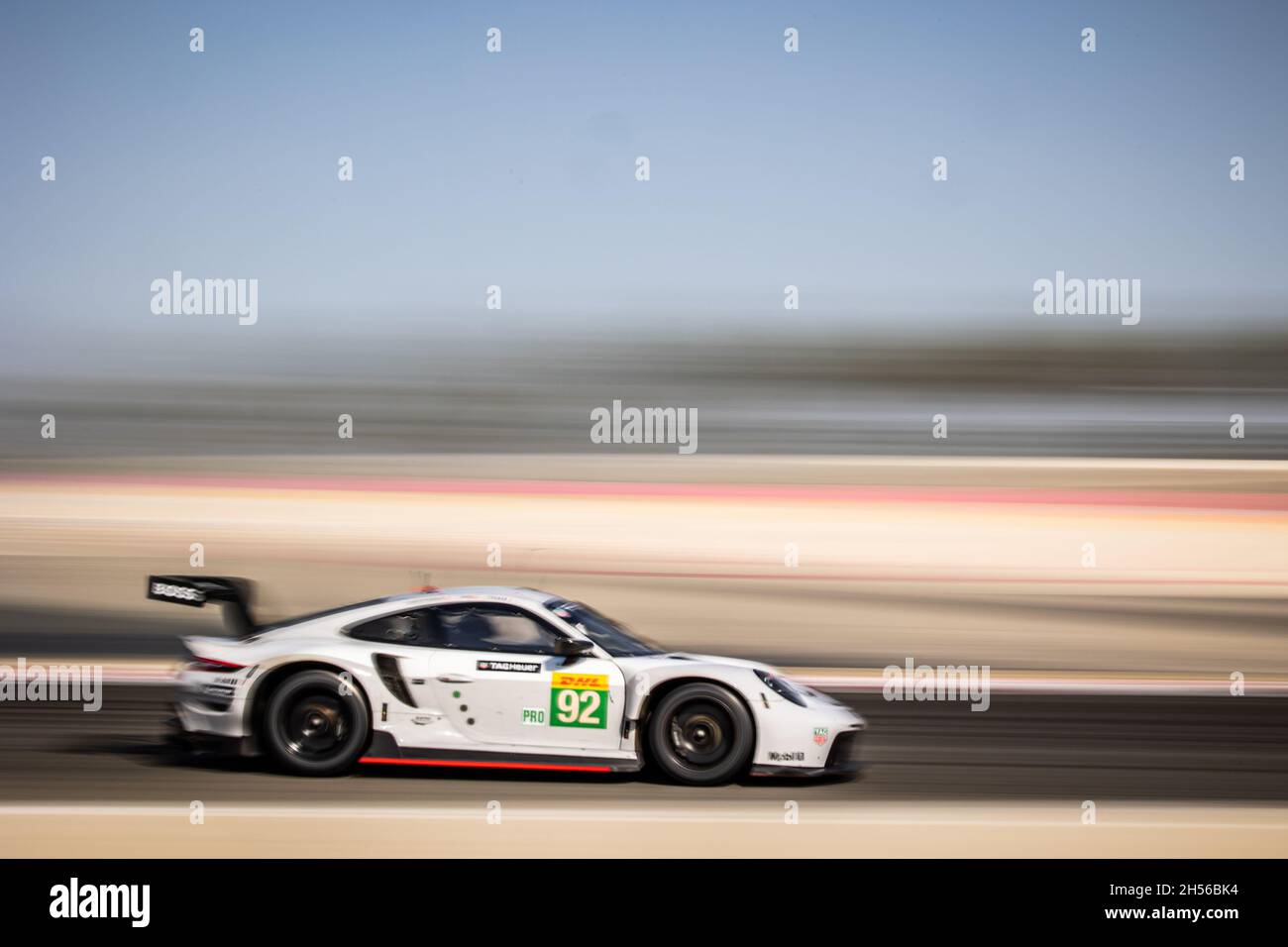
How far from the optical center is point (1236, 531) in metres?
14.6

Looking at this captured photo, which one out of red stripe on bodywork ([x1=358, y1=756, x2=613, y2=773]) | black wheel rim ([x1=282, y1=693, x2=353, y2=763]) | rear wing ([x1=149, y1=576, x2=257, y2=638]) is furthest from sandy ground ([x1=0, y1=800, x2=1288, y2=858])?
Answer: rear wing ([x1=149, y1=576, x2=257, y2=638])

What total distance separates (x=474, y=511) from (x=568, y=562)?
1.36 m

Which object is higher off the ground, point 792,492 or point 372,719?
point 792,492

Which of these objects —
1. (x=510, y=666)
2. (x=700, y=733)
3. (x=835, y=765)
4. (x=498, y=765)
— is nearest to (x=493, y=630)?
(x=510, y=666)

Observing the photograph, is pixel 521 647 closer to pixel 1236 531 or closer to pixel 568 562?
pixel 568 562

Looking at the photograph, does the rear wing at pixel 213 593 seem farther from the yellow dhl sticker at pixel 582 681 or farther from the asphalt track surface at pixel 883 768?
the yellow dhl sticker at pixel 582 681

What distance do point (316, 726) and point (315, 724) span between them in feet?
0.04

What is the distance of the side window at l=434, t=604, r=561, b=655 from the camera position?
6.36 metres

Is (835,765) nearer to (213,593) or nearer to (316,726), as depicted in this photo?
(316,726)

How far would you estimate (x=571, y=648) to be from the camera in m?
6.27

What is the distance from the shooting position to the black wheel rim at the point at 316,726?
625cm

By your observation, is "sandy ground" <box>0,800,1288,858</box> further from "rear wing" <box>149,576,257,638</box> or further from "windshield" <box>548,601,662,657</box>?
"rear wing" <box>149,576,257,638</box>

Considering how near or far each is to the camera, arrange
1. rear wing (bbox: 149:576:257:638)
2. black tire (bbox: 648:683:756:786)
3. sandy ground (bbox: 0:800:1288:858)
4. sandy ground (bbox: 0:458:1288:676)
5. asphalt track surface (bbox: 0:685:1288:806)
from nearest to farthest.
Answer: sandy ground (bbox: 0:800:1288:858)
asphalt track surface (bbox: 0:685:1288:806)
black tire (bbox: 648:683:756:786)
rear wing (bbox: 149:576:257:638)
sandy ground (bbox: 0:458:1288:676)
